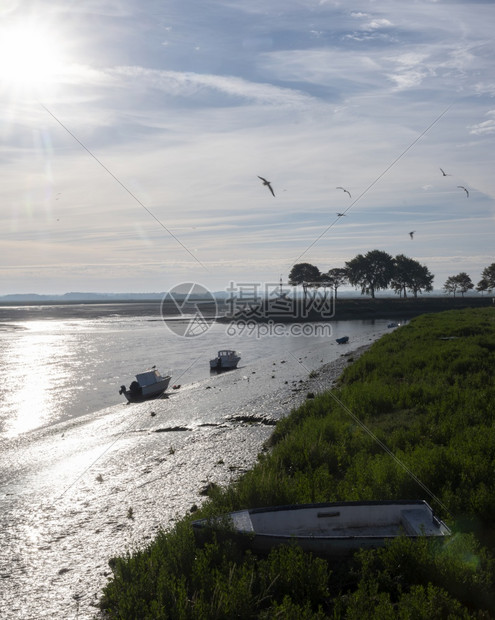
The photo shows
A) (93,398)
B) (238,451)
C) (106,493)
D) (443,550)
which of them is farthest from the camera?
(93,398)

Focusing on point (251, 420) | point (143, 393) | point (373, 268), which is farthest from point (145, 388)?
point (373, 268)

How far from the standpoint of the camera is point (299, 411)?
20734 millimetres

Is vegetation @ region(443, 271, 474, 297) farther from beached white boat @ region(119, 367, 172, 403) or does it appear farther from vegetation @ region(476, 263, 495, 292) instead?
beached white boat @ region(119, 367, 172, 403)

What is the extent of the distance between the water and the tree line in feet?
309

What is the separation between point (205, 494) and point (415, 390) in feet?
32.2

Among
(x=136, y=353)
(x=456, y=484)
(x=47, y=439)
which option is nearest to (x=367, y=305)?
(x=136, y=353)

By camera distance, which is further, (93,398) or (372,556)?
(93,398)

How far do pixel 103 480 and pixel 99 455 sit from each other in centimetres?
331

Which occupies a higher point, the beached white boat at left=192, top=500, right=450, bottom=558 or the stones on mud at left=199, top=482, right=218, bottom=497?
the beached white boat at left=192, top=500, right=450, bottom=558

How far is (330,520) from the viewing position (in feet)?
33.3

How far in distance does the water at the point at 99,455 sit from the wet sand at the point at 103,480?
0.04 meters

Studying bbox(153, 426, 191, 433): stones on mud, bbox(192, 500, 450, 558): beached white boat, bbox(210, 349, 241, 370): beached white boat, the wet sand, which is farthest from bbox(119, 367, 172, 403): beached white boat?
bbox(192, 500, 450, 558): beached white boat

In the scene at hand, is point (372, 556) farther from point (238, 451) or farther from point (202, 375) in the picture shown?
point (202, 375)

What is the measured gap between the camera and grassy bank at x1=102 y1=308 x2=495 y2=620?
302 inches
